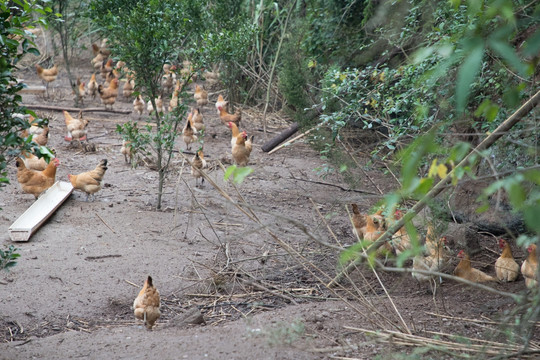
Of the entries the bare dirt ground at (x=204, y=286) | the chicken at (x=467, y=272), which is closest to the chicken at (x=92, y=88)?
the bare dirt ground at (x=204, y=286)

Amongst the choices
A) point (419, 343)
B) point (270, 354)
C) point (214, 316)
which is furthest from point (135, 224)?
point (419, 343)

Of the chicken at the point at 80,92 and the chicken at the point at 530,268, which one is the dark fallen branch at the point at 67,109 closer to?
the chicken at the point at 80,92

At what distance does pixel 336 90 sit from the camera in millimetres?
6535

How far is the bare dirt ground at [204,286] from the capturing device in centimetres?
393

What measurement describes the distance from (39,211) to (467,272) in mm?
4946

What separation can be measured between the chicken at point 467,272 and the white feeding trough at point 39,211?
4513 millimetres

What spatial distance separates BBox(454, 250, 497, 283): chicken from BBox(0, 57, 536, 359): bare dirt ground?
153mm

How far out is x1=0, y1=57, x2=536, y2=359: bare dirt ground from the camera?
12.9ft

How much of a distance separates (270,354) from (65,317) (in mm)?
2284

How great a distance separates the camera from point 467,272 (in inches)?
215

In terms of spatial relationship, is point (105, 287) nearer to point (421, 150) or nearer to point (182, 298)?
point (182, 298)

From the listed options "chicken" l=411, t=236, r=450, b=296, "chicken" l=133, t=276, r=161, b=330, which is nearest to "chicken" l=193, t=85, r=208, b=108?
"chicken" l=411, t=236, r=450, b=296

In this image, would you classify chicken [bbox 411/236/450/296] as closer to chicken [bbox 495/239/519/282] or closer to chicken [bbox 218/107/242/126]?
chicken [bbox 495/239/519/282]

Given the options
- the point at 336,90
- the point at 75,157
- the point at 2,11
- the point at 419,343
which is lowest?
the point at 75,157
